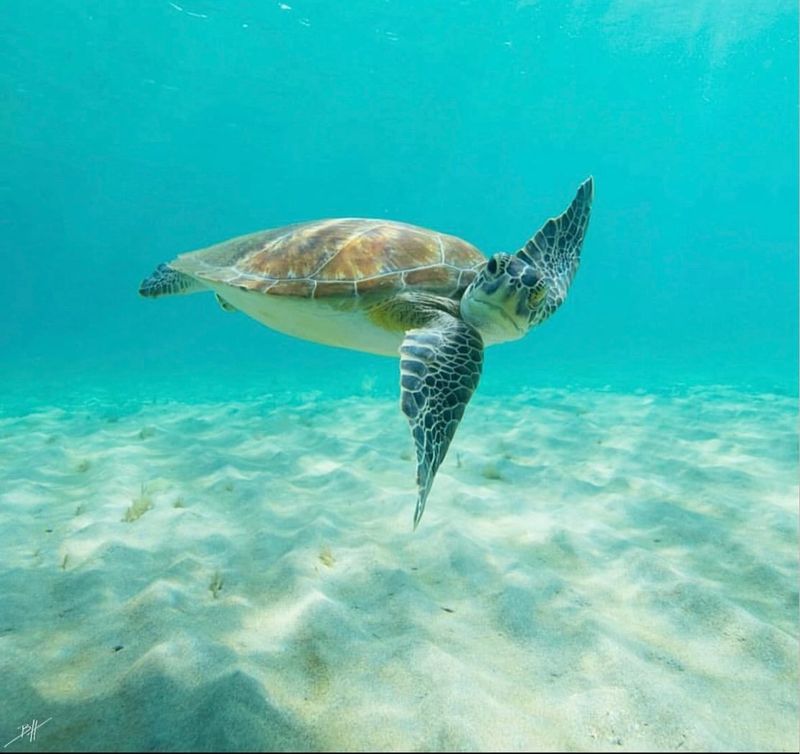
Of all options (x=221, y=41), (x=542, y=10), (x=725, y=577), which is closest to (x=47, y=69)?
(x=221, y=41)

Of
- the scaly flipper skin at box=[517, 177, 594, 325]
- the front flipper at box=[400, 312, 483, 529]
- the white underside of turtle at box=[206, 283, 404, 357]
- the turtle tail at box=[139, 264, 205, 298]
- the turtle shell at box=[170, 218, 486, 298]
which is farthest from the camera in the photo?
the turtle tail at box=[139, 264, 205, 298]

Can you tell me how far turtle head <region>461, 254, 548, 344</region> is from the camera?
3.48 metres

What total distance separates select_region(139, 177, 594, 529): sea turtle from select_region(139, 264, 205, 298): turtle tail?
955mm

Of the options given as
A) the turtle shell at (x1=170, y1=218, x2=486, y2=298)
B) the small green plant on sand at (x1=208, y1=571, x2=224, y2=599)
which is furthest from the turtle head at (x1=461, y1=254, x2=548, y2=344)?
the small green plant on sand at (x1=208, y1=571, x2=224, y2=599)

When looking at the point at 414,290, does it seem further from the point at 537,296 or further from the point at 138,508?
the point at 138,508

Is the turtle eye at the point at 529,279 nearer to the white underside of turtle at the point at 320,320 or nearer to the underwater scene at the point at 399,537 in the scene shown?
the underwater scene at the point at 399,537

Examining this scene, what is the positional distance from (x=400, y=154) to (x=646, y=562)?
5482 cm

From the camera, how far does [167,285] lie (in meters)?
6.12

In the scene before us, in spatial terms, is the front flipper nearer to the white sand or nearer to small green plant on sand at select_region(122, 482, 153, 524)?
the white sand

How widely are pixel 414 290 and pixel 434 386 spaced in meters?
1.28

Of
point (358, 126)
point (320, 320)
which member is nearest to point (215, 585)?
point (320, 320)

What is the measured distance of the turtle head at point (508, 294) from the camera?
11.4 ft

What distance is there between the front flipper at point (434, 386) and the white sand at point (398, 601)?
0.77 m
